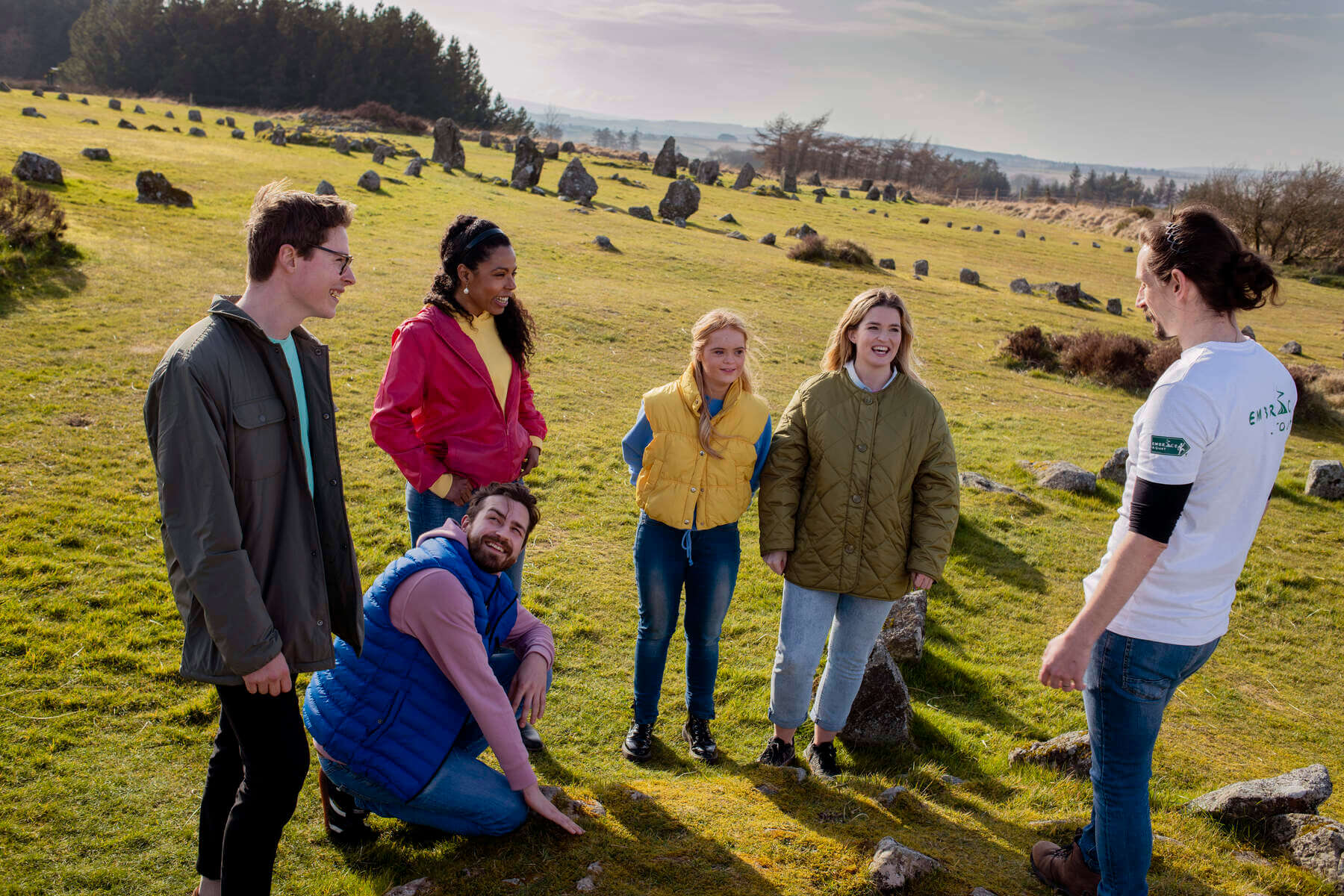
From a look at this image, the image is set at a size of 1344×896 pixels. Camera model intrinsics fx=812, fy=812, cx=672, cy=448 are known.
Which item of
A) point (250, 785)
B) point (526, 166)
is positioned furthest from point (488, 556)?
point (526, 166)

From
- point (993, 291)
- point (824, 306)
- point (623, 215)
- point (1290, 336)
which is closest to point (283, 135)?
point (623, 215)

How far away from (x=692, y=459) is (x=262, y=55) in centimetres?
7305

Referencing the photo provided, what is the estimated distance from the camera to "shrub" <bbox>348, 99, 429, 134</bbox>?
5119 cm

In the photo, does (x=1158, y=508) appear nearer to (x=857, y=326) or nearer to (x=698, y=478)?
(x=857, y=326)

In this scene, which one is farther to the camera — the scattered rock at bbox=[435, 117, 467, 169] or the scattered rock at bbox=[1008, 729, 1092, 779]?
the scattered rock at bbox=[435, 117, 467, 169]

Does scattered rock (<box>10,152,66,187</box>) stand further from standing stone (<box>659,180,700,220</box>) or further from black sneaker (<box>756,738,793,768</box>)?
black sneaker (<box>756,738,793,768</box>)

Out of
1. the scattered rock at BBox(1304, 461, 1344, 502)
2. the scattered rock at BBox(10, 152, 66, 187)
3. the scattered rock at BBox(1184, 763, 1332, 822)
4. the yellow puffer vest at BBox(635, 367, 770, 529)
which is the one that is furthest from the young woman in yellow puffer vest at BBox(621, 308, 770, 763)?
the scattered rock at BBox(10, 152, 66, 187)

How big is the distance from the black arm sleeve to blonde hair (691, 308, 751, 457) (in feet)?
6.71

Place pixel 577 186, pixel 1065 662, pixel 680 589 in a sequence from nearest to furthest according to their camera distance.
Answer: pixel 1065 662 → pixel 680 589 → pixel 577 186

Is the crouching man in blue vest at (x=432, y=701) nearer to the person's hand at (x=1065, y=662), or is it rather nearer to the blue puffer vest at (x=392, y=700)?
the blue puffer vest at (x=392, y=700)

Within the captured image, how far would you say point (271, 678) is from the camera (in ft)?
8.86

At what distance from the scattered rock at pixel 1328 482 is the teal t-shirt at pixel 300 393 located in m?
13.0

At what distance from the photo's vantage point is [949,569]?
804cm

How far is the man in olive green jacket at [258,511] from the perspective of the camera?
101 inches
